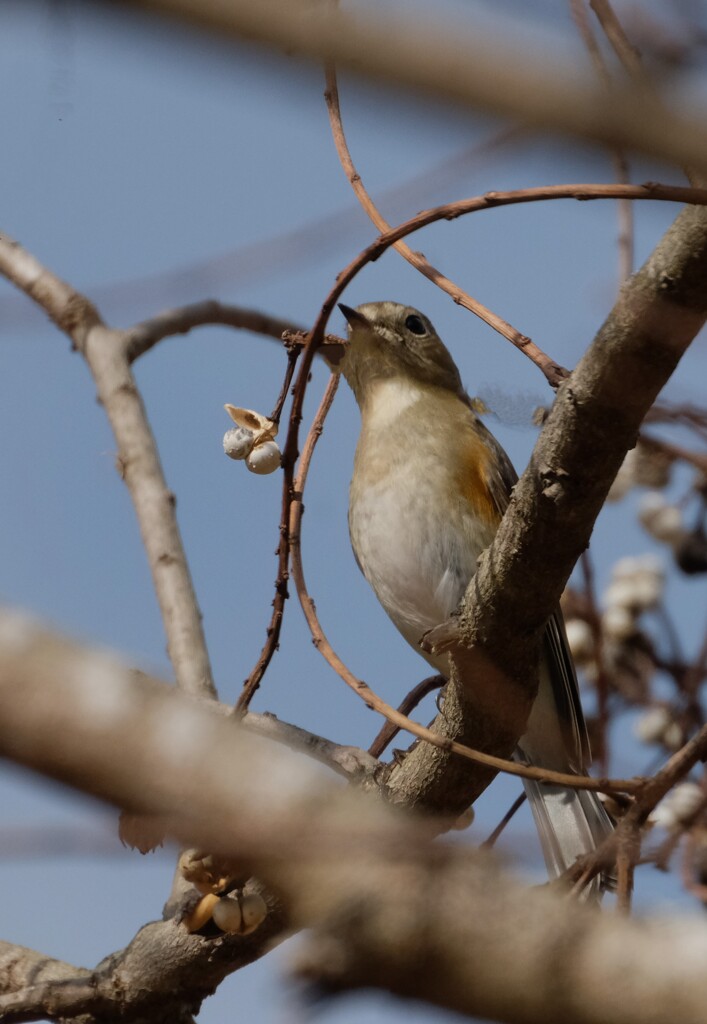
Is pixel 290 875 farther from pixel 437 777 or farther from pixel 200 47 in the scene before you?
pixel 437 777

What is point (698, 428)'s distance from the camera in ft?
10.7

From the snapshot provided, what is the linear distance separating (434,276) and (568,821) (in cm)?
225

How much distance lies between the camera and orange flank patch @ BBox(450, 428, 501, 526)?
14.1ft

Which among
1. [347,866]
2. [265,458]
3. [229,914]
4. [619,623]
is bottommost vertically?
[347,866]

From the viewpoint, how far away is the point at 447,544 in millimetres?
4270

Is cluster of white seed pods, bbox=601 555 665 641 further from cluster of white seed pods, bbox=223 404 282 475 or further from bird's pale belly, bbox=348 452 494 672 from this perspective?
cluster of white seed pods, bbox=223 404 282 475

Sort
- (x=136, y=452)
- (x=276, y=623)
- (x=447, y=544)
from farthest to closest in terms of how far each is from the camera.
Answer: (x=136, y=452)
(x=447, y=544)
(x=276, y=623)

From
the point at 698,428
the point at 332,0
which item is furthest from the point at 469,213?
the point at 332,0

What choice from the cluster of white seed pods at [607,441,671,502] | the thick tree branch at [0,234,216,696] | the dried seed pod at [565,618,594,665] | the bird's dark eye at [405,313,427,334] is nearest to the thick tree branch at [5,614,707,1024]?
A: the thick tree branch at [0,234,216,696]

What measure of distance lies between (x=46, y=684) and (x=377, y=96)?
495 millimetres

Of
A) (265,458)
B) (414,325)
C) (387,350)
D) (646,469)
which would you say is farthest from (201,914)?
(414,325)

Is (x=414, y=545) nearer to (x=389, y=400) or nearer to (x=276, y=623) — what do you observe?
(x=389, y=400)

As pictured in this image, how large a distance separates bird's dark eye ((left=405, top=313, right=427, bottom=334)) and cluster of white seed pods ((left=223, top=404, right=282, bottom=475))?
186 centimetres

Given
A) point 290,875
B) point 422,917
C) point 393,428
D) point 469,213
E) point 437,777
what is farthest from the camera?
point 393,428
